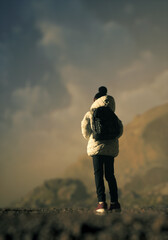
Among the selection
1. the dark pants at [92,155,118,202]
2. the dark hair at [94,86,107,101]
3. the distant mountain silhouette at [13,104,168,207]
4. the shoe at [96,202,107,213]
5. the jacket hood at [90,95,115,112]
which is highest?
the distant mountain silhouette at [13,104,168,207]

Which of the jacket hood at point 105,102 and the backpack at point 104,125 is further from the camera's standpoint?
the jacket hood at point 105,102

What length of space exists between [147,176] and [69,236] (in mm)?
62313

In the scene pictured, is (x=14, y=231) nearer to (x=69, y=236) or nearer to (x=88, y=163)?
(x=69, y=236)

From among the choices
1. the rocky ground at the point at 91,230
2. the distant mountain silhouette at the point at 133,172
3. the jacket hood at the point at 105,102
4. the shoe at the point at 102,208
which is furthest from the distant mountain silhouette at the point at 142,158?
the rocky ground at the point at 91,230

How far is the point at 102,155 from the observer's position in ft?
17.6

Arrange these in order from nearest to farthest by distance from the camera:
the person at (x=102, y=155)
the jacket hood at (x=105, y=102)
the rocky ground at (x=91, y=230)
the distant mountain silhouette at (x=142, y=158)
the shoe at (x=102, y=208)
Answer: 1. the rocky ground at (x=91, y=230)
2. the shoe at (x=102, y=208)
3. the person at (x=102, y=155)
4. the jacket hood at (x=105, y=102)
5. the distant mountain silhouette at (x=142, y=158)

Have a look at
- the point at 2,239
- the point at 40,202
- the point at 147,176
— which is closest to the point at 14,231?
the point at 2,239

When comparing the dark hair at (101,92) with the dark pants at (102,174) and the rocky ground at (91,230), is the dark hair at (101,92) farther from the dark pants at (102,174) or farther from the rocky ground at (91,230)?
the rocky ground at (91,230)

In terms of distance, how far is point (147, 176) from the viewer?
199 feet

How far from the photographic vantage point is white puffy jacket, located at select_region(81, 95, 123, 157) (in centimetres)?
532

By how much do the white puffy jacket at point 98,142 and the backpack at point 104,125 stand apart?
0.48ft

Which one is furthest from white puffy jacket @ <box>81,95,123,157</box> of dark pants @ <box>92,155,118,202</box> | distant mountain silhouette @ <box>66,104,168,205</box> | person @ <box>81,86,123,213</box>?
distant mountain silhouette @ <box>66,104,168,205</box>

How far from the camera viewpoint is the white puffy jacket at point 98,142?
5320 mm

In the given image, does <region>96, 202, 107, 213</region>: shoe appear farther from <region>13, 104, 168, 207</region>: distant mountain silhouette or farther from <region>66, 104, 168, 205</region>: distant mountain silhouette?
Result: <region>66, 104, 168, 205</region>: distant mountain silhouette
